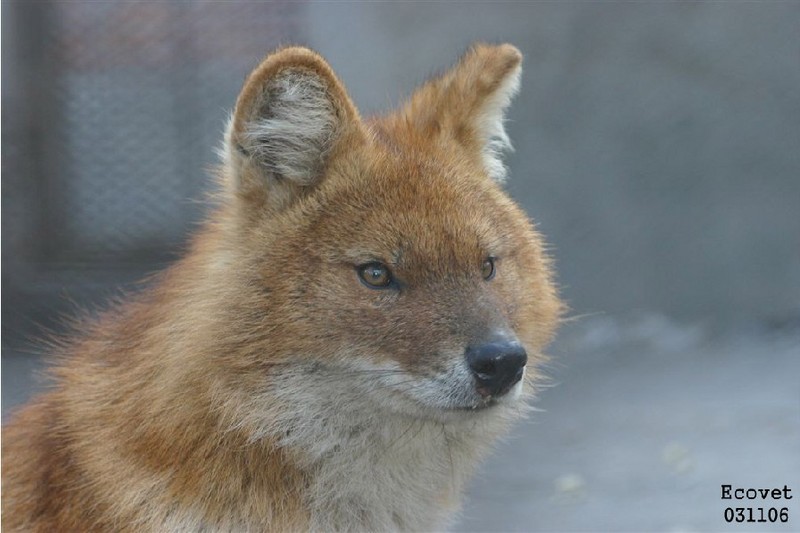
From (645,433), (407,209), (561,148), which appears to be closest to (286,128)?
(407,209)

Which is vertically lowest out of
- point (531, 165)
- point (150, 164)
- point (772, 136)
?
point (150, 164)

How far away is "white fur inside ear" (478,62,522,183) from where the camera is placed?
4.64 metres

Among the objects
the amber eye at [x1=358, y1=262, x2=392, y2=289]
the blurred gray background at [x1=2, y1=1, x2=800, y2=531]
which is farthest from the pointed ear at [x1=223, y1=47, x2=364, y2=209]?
the blurred gray background at [x1=2, y1=1, x2=800, y2=531]

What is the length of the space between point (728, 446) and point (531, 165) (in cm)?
299

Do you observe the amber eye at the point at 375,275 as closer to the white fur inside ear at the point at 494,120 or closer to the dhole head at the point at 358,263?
the dhole head at the point at 358,263

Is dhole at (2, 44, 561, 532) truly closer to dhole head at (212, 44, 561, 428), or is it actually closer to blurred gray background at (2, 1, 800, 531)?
dhole head at (212, 44, 561, 428)

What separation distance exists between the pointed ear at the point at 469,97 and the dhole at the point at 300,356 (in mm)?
311

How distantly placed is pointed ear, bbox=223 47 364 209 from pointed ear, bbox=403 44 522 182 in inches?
19.0

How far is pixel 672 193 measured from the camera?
9.35m

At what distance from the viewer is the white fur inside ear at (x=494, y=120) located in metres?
4.64

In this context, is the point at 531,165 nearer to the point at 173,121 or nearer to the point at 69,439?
the point at 173,121

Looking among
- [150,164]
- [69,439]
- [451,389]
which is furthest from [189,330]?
[150,164]

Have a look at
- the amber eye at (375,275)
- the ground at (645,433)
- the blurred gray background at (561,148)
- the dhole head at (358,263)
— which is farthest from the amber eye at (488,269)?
the blurred gray background at (561,148)

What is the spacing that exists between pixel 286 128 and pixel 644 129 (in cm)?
597
